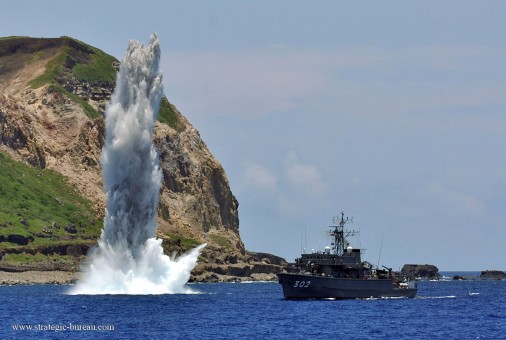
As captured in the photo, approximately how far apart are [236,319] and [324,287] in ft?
114

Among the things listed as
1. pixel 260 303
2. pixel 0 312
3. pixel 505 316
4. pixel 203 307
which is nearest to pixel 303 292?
pixel 260 303

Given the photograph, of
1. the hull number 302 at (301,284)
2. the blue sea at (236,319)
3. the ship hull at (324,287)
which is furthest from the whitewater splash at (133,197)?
the hull number 302 at (301,284)

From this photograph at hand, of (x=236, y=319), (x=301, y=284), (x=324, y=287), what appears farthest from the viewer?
(x=324, y=287)

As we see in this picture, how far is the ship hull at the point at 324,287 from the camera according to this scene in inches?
5812

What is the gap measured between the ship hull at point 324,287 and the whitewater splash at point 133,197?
16046 mm

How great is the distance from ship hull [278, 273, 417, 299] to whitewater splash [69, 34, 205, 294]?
1605cm

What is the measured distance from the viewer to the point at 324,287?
148375mm

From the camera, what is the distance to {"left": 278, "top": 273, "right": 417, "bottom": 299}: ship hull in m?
148

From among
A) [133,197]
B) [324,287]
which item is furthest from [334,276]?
[133,197]

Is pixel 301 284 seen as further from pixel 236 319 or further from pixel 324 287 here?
pixel 236 319

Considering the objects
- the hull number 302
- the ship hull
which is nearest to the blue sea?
the ship hull

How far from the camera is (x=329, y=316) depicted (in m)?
120

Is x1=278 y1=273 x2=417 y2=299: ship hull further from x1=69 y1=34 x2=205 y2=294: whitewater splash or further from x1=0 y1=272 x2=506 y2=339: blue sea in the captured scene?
x1=69 y1=34 x2=205 y2=294: whitewater splash

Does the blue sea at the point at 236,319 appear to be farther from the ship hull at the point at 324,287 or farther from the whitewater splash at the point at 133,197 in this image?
the whitewater splash at the point at 133,197
